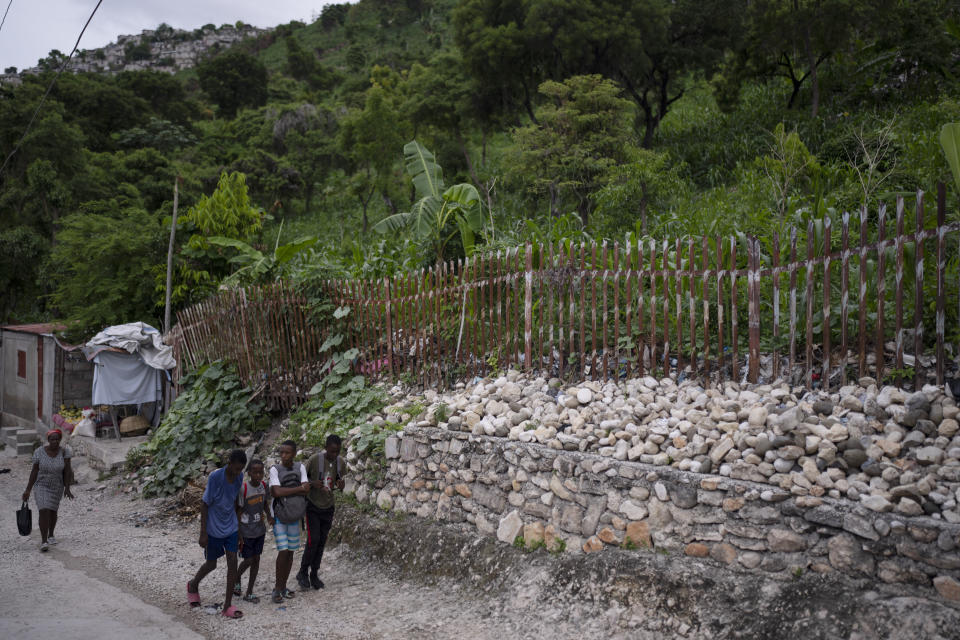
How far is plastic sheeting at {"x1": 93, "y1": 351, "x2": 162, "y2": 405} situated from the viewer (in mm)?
11930

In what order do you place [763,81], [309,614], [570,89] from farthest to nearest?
[763,81] → [570,89] → [309,614]

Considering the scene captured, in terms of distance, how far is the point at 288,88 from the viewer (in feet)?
155

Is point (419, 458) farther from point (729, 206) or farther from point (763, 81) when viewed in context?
point (763, 81)

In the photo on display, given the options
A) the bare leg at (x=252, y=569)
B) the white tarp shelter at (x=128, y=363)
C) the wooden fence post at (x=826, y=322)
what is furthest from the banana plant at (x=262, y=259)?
the wooden fence post at (x=826, y=322)

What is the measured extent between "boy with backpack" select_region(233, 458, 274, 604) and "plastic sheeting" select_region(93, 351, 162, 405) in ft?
25.1

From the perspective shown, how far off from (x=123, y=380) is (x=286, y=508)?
8.05 metres

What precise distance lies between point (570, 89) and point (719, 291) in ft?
32.4

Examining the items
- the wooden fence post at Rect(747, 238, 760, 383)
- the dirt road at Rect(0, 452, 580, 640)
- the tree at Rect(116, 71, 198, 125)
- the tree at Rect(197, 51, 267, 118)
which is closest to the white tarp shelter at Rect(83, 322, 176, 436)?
the dirt road at Rect(0, 452, 580, 640)

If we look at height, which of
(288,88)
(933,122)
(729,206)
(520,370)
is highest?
(288,88)

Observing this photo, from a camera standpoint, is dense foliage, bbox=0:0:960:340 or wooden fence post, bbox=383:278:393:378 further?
dense foliage, bbox=0:0:960:340

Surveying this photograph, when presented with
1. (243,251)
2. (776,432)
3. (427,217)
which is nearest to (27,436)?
(243,251)

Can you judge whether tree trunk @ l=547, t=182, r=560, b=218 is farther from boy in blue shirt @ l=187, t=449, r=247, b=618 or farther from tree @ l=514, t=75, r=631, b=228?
boy in blue shirt @ l=187, t=449, r=247, b=618

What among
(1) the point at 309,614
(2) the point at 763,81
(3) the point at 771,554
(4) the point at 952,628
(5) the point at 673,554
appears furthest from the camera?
(2) the point at 763,81

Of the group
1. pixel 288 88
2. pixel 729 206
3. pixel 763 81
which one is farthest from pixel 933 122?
pixel 288 88
